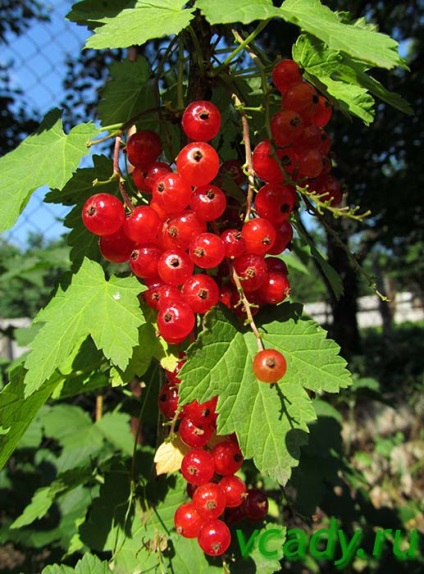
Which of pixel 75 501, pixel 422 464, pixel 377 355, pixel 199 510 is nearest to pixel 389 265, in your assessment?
pixel 377 355

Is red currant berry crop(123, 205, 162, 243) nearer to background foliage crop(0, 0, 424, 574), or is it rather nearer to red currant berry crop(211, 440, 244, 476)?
background foliage crop(0, 0, 424, 574)

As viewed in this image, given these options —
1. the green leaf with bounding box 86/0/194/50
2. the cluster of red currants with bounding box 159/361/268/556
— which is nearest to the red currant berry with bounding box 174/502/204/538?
the cluster of red currants with bounding box 159/361/268/556

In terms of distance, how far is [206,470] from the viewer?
1.97ft

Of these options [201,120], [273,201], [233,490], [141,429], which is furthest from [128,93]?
[141,429]

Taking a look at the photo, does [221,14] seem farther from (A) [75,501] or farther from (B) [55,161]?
(A) [75,501]

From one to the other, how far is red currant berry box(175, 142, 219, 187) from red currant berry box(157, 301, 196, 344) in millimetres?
140

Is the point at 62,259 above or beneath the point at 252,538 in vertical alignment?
beneath

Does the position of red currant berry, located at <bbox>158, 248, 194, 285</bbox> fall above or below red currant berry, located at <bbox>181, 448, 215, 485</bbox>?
above

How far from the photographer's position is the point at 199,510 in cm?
62

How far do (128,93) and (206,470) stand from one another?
1.77 feet

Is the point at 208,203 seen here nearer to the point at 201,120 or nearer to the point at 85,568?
the point at 201,120

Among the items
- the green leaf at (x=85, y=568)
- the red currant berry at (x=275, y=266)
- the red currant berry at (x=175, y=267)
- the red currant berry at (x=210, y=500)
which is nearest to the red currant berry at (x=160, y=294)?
the red currant berry at (x=175, y=267)

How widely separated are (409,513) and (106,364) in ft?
7.02

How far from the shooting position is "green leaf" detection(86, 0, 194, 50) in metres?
0.53
